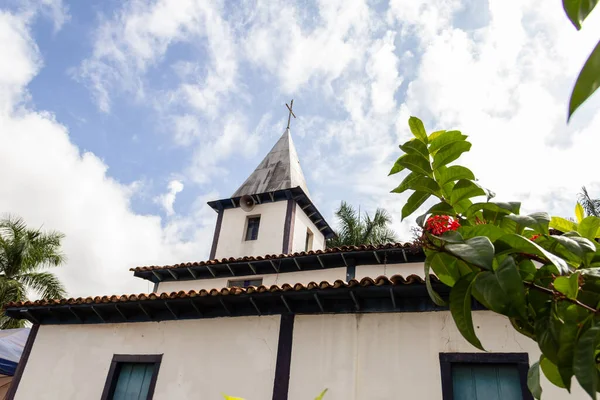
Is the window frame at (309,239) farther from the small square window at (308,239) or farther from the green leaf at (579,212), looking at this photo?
the green leaf at (579,212)

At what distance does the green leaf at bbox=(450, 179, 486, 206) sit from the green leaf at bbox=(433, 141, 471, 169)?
0.29ft

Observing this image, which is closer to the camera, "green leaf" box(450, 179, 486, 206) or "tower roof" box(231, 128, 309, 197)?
"green leaf" box(450, 179, 486, 206)

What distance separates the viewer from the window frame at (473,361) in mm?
6047

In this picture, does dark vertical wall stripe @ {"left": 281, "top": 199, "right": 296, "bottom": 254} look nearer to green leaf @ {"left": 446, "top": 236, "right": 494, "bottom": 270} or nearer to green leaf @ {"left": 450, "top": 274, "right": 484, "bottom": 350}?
green leaf @ {"left": 450, "top": 274, "right": 484, "bottom": 350}

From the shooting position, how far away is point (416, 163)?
63.3 inches

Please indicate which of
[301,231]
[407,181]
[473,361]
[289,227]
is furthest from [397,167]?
[301,231]

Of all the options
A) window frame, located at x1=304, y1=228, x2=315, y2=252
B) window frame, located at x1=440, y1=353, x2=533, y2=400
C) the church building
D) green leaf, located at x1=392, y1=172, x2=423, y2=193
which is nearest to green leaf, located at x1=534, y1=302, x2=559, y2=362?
green leaf, located at x1=392, y1=172, x2=423, y2=193

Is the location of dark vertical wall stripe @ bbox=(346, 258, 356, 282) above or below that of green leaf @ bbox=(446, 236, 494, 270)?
above

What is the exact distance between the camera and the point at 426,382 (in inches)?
249

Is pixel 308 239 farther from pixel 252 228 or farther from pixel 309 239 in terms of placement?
pixel 252 228

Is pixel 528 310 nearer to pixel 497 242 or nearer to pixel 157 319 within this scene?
pixel 497 242

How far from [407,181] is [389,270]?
8.48 meters

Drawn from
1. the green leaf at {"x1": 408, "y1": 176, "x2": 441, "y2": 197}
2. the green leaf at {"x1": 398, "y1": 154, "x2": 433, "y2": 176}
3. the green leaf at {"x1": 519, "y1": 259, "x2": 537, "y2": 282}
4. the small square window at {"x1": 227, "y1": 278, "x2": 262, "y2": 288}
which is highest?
the small square window at {"x1": 227, "y1": 278, "x2": 262, "y2": 288}

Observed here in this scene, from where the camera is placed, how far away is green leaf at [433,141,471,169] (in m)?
1.59
